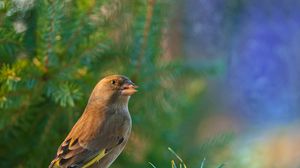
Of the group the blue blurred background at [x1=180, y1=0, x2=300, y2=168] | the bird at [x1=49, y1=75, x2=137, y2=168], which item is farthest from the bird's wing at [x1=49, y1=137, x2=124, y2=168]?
the blue blurred background at [x1=180, y1=0, x2=300, y2=168]

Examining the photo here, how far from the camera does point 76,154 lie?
1.80 metres

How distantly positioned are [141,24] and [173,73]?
154 mm

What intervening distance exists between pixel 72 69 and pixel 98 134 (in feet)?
0.69

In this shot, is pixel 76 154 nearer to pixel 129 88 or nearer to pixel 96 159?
pixel 96 159

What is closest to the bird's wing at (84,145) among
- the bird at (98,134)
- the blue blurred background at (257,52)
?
the bird at (98,134)

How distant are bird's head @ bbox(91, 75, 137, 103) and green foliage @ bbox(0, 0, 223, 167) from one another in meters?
0.02

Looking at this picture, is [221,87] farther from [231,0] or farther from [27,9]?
[27,9]

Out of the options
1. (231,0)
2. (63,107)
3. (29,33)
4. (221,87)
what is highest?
(29,33)

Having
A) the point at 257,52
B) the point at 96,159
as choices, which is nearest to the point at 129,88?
the point at 96,159

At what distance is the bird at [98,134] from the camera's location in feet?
5.83

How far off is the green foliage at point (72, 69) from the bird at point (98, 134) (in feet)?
0.10

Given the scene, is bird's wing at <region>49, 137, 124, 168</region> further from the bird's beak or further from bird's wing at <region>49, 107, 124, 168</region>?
the bird's beak

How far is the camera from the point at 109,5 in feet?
6.27

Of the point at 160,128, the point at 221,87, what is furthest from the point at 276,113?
the point at 160,128
